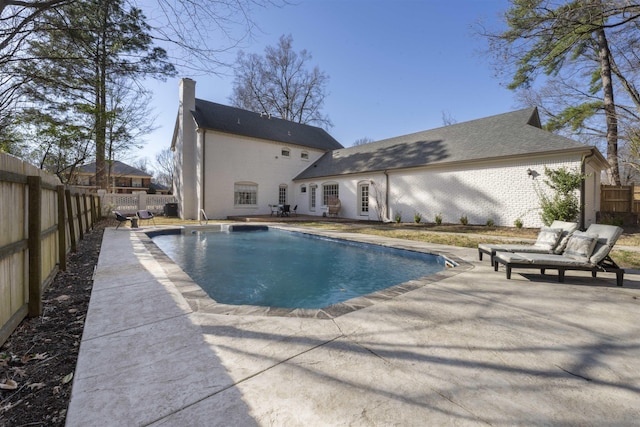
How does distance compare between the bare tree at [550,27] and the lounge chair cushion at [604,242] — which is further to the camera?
the bare tree at [550,27]

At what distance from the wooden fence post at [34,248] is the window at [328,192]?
14.8 meters

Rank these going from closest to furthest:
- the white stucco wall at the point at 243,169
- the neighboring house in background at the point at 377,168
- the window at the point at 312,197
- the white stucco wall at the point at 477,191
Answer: the white stucco wall at the point at 477,191 → the neighboring house in background at the point at 377,168 → the white stucco wall at the point at 243,169 → the window at the point at 312,197

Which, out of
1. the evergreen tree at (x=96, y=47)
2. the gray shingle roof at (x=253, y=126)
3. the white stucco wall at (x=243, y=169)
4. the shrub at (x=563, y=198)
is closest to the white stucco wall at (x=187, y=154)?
the gray shingle roof at (x=253, y=126)

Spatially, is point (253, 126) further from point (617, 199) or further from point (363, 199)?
point (617, 199)

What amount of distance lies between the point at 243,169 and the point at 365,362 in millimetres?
16473

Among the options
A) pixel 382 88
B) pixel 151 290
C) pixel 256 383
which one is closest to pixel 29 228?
pixel 151 290

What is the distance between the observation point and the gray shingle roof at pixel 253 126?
1633 cm

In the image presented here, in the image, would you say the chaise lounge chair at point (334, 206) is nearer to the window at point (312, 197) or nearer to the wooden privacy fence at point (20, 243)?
the window at point (312, 197)

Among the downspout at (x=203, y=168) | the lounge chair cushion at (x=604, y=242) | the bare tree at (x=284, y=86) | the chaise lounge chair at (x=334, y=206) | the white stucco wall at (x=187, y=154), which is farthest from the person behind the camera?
the bare tree at (x=284, y=86)

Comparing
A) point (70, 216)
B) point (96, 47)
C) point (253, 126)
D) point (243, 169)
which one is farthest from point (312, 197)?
point (96, 47)

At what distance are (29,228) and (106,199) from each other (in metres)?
16.1

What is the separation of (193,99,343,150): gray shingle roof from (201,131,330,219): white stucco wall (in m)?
0.45

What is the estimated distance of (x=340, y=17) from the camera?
29.0 ft

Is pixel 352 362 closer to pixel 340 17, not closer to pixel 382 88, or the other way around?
pixel 340 17
